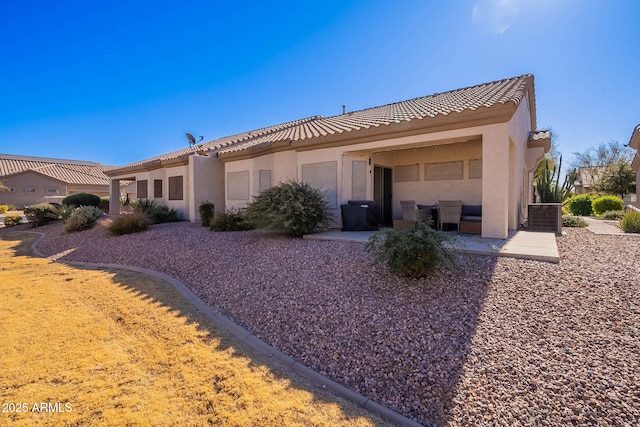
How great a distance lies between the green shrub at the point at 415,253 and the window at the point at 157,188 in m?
16.9

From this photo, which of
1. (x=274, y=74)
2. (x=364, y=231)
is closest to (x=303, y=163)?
(x=364, y=231)

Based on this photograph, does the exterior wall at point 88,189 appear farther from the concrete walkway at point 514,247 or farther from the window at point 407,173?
the concrete walkway at point 514,247

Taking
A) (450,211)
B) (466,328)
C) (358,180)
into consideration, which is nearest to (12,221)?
(358,180)

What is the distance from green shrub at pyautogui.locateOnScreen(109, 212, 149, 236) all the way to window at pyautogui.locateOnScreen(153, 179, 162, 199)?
596cm

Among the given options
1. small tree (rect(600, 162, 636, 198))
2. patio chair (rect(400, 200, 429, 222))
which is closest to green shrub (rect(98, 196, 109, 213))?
patio chair (rect(400, 200, 429, 222))

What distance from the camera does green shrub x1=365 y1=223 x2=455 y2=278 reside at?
4922mm

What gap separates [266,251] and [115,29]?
10.9m

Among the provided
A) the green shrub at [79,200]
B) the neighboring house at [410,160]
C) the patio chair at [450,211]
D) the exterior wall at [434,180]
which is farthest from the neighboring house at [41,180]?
the patio chair at [450,211]

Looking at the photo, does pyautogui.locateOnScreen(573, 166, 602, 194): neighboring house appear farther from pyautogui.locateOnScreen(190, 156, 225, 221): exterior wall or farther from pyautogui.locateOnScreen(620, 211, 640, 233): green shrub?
pyautogui.locateOnScreen(190, 156, 225, 221): exterior wall

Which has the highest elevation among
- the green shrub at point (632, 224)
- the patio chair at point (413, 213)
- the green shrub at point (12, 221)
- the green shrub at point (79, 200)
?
the green shrub at point (79, 200)

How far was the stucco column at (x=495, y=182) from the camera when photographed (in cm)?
752

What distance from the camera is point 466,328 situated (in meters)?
3.82

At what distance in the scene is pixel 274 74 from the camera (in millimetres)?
15484

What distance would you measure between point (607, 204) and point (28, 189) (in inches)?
2123
